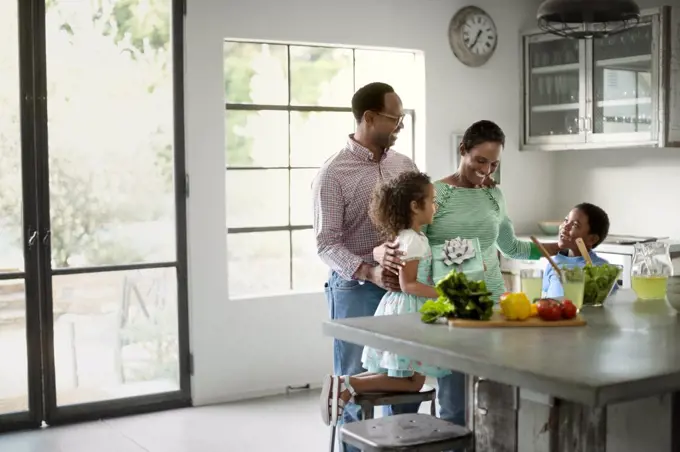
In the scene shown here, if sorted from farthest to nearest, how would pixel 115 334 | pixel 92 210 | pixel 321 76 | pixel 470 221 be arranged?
pixel 321 76, pixel 115 334, pixel 92 210, pixel 470 221

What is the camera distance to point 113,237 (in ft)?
15.9

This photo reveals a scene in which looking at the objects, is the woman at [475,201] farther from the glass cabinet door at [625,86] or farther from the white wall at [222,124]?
the glass cabinet door at [625,86]

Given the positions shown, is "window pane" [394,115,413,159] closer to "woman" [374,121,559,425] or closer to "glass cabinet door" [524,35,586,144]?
"glass cabinet door" [524,35,586,144]

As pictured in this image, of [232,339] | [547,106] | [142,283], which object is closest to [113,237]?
[142,283]

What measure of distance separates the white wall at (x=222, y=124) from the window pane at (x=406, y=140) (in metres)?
0.16

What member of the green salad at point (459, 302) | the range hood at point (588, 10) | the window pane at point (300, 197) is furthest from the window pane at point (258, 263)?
the green salad at point (459, 302)

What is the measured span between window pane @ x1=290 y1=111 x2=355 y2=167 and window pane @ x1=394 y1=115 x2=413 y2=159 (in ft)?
1.34

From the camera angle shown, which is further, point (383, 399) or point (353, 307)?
point (353, 307)

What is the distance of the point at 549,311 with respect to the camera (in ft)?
7.83

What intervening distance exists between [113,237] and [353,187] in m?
1.96

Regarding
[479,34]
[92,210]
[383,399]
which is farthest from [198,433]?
[479,34]

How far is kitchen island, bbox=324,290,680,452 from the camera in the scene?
1799mm

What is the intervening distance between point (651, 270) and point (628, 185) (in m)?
3.12

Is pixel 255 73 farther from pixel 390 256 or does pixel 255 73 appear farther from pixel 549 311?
pixel 549 311
